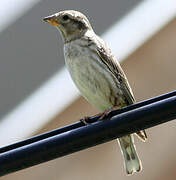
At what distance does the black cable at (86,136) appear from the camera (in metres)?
4.29

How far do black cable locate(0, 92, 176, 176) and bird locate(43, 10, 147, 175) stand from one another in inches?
72.0

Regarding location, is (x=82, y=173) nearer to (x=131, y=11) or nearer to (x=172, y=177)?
(x=172, y=177)

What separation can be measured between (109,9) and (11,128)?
2.31 m

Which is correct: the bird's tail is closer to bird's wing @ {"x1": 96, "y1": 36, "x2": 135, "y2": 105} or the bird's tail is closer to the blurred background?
bird's wing @ {"x1": 96, "y1": 36, "x2": 135, "y2": 105}

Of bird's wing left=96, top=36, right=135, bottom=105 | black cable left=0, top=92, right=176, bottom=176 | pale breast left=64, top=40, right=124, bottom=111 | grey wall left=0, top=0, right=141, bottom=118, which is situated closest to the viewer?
black cable left=0, top=92, right=176, bottom=176

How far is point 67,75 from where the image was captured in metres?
10.2

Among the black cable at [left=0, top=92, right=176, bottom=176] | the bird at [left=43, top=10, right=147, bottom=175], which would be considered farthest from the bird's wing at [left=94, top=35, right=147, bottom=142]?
the black cable at [left=0, top=92, right=176, bottom=176]

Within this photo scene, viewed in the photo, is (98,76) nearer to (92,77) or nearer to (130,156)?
(92,77)

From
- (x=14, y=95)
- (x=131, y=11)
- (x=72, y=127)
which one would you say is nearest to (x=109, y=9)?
(x=131, y=11)

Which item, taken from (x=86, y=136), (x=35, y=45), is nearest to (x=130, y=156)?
(x=86, y=136)

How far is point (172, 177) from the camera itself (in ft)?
37.4

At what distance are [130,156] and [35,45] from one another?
14.8 feet

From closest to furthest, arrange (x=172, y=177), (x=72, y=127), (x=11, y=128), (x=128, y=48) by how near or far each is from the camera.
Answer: (x=72, y=127), (x=11, y=128), (x=128, y=48), (x=172, y=177)

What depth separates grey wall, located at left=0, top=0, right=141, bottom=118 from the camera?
10273mm
